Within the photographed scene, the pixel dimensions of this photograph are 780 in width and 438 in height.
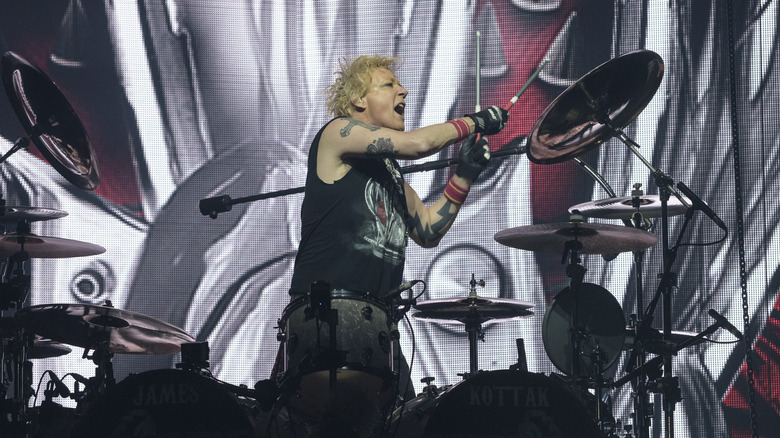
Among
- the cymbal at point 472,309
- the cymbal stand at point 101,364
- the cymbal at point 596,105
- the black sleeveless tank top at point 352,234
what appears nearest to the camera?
the black sleeveless tank top at point 352,234

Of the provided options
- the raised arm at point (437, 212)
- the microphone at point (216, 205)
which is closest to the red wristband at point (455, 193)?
the raised arm at point (437, 212)

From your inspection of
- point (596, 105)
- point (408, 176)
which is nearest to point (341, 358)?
point (596, 105)

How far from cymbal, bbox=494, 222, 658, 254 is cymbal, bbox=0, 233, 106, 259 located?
2214 mm

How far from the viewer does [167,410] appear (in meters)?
3.09

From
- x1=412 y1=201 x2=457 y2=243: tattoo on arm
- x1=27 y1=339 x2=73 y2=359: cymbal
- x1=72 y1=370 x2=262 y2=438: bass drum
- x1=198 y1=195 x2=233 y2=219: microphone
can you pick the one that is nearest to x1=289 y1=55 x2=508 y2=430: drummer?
x1=412 y1=201 x2=457 y2=243: tattoo on arm

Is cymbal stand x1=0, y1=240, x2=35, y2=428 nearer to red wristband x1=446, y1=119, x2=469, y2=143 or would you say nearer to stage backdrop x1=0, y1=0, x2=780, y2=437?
stage backdrop x1=0, y1=0, x2=780, y2=437

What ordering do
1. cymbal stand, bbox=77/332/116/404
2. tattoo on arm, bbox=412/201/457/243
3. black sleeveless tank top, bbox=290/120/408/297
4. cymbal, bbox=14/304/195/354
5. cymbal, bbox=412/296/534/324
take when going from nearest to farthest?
black sleeveless tank top, bbox=290/120/408/297
tattoo on arm, bbox=412/201/457/243
cymbal, bbox=14/304/195/354
cymbal stand, bbox=77/332/116/404
cymbal, bbox=412/296/534/324

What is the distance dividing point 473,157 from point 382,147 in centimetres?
39

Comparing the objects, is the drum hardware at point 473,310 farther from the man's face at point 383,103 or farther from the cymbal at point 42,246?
the cymbal at point 42,246

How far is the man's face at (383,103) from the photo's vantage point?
351cm

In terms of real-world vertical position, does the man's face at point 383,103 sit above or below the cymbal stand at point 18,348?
above

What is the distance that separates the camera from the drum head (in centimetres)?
482

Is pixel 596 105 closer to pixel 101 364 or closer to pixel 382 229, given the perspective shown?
pixel 382 229

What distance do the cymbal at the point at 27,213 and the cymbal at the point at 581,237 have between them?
2356 millimetres
